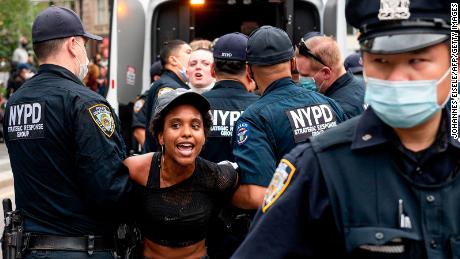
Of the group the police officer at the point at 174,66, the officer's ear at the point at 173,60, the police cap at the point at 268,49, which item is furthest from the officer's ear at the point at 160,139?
the officer's ear at the point at 173,60

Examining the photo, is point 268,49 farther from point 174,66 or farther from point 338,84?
point 174,66

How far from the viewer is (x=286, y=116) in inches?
147

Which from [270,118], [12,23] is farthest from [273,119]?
[12,23]

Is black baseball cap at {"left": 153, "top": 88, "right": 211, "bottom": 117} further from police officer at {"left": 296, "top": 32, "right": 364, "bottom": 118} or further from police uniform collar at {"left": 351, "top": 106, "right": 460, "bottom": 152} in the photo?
police uniform collar at {"left": 351, "top": 106, "right": 460, "bottom": 152}

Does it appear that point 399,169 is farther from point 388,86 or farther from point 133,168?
point 133,168

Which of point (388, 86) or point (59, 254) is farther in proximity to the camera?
point (59, 254)

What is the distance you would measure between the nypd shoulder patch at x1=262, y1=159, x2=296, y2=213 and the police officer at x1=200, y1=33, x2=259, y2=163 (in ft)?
7.86

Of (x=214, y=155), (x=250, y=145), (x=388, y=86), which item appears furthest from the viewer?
(x=214, y=155)

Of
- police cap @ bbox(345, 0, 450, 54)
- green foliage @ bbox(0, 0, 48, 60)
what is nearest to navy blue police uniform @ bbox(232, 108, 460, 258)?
police cap @ bbox(345, 0, 450, 54)

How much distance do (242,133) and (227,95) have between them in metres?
0.90

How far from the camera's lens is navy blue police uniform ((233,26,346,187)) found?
3656 millimetres

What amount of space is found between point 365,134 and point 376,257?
0.30 m

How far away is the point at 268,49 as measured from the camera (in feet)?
12.7

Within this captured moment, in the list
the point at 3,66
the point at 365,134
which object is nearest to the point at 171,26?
the point at 365,134
